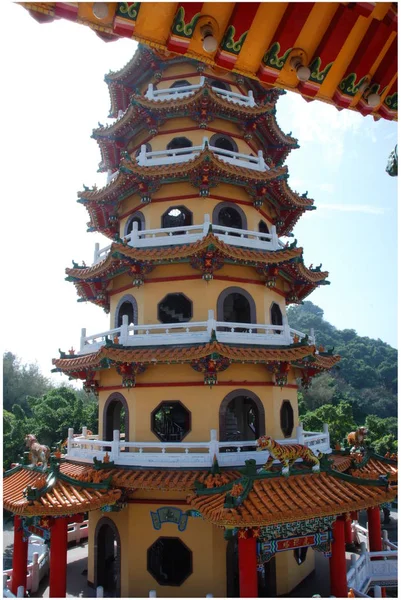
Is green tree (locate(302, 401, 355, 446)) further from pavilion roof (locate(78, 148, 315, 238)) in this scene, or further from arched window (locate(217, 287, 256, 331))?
pavilion roof (locate(78, 148, 315, 238))

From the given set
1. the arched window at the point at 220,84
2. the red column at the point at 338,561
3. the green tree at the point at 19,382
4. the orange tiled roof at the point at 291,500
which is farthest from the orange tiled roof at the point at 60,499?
the green tree at the point at 19,382

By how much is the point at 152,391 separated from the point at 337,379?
7042 centimetres

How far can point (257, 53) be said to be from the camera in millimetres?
4312

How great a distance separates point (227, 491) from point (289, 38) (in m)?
9.08

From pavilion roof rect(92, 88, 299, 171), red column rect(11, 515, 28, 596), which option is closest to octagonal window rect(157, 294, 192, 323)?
pavilion roof rect(92, 88, 299, 171)

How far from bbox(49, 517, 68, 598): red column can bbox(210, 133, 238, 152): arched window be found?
1242 cm

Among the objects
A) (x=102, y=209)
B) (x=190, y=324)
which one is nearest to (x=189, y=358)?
(x=190, y=324)

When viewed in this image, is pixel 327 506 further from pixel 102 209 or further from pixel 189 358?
→ pixel 102 209

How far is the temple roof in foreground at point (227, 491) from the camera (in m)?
9.29

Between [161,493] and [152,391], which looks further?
[152,391]

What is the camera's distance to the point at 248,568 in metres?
9.30

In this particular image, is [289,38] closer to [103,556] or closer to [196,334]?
[196,334]

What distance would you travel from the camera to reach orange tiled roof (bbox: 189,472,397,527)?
29.7 feet

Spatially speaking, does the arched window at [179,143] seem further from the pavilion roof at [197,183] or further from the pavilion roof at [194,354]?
the pavilion roof at [194,354]
